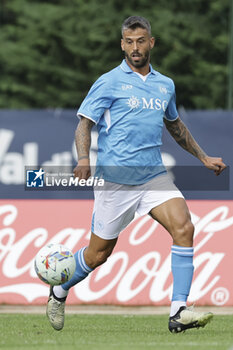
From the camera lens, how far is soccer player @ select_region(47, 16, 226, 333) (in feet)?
28.7

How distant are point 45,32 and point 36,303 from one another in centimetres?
2559

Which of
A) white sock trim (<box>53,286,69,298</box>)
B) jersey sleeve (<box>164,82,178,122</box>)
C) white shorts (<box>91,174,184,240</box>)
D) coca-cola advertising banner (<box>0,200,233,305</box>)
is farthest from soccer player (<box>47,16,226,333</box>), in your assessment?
coca-cola advertising banner (<box>0,200,233,305</box>)

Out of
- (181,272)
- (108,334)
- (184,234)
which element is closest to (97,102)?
(184,234)

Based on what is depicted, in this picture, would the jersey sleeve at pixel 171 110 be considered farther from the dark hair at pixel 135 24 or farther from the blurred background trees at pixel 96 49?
the blurred background trees at pixel 96 49

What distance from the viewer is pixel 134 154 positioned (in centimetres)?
886

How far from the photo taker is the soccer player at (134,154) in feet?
28.7

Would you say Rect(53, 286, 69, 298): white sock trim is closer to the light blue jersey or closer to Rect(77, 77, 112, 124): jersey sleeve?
the light blue jersey

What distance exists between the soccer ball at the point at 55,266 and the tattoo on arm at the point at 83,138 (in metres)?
0.93

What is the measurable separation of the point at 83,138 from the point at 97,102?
0.31m

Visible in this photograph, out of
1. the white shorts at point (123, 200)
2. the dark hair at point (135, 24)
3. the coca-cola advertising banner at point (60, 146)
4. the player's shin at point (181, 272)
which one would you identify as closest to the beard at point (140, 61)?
the dark hair at point (135, 24)

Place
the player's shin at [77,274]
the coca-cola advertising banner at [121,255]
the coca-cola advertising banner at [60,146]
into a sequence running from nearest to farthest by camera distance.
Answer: the player's shin at [77,274] → the coca-cola advertising banner at [121,255] → the coca-cola advertising banner at [60,146]

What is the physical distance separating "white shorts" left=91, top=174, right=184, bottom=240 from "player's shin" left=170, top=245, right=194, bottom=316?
0.44 m

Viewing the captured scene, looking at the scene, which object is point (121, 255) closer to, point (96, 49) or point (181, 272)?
point (181, 272)

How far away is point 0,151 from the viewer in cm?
1678
